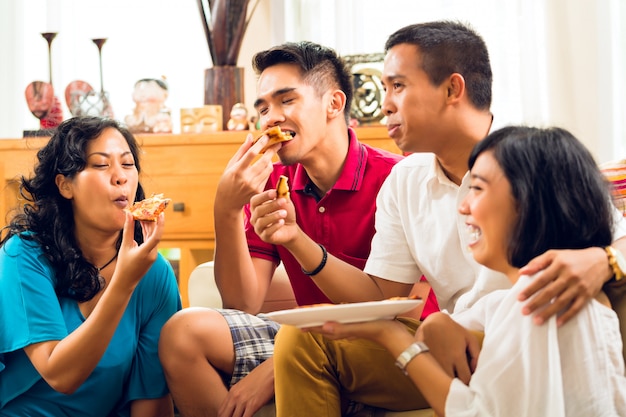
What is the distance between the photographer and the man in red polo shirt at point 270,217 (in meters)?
2.17

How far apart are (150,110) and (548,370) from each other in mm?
2777

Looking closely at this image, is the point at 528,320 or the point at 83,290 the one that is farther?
the point at 83,290

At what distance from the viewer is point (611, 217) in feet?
5.40

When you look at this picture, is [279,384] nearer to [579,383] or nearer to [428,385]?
[428,385]

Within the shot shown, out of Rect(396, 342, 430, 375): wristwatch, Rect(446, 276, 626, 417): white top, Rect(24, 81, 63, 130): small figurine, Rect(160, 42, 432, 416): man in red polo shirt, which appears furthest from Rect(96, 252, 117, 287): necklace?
Rect(24, 81, 63, 130): small figurine

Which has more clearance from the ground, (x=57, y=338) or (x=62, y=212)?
(x=62, y=212)

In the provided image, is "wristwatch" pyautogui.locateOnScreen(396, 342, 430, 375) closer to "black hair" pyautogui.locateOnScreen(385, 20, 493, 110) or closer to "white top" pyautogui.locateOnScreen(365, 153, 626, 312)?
"white top" pyautogui.locateOnScreen(365, 153, 626, 312)

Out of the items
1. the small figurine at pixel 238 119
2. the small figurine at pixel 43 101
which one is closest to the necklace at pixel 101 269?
the small figurine at pixel 238 119

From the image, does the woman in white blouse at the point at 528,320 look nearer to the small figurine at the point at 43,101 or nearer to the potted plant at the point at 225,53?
the potted plant at the point at 225,53

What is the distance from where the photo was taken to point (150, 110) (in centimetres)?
392

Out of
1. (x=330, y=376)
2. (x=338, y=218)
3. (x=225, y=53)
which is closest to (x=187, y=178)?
(x=225, y=53)

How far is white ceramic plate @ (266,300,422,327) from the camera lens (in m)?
1.60

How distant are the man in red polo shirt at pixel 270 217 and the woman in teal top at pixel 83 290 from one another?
0.15m

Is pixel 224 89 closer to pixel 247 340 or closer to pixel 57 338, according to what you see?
pixel 247 340
